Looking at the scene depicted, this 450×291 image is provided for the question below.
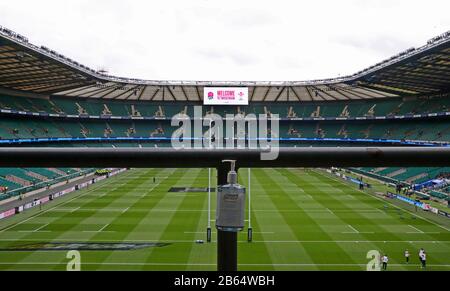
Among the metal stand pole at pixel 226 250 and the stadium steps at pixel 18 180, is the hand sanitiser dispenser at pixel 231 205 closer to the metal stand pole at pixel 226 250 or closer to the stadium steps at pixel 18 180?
the metal stand pole at pixel 226 250

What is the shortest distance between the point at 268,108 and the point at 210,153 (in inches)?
3144

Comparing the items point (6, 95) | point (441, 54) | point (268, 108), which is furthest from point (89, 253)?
point (268, 108)

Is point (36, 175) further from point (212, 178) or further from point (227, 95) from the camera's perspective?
point (212, 178)

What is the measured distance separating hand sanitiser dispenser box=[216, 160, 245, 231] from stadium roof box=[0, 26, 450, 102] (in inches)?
1524

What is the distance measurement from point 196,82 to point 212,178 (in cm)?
6597

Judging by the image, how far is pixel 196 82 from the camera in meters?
68.6

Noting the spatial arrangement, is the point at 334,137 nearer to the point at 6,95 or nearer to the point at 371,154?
the point at 6,95

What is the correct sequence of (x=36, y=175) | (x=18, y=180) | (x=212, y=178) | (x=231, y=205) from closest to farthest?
(x=231, y=205)
(x=212, y=178)
(x=18, y=180)
(x=36, y=175)

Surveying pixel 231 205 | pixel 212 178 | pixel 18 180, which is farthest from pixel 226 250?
pixel 18 180

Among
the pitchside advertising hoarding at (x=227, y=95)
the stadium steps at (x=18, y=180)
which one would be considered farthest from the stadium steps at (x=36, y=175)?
the pitchside advertising hoarding at (x=227, y=95)

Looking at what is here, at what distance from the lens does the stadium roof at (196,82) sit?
39562mm

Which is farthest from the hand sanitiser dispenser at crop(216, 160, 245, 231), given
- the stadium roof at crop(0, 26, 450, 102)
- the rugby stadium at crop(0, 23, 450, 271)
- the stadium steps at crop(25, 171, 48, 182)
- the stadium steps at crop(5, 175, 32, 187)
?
the stadium steps at crop(25, 171, 48, 182)

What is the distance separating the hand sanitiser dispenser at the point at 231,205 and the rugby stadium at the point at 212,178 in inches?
0.6
